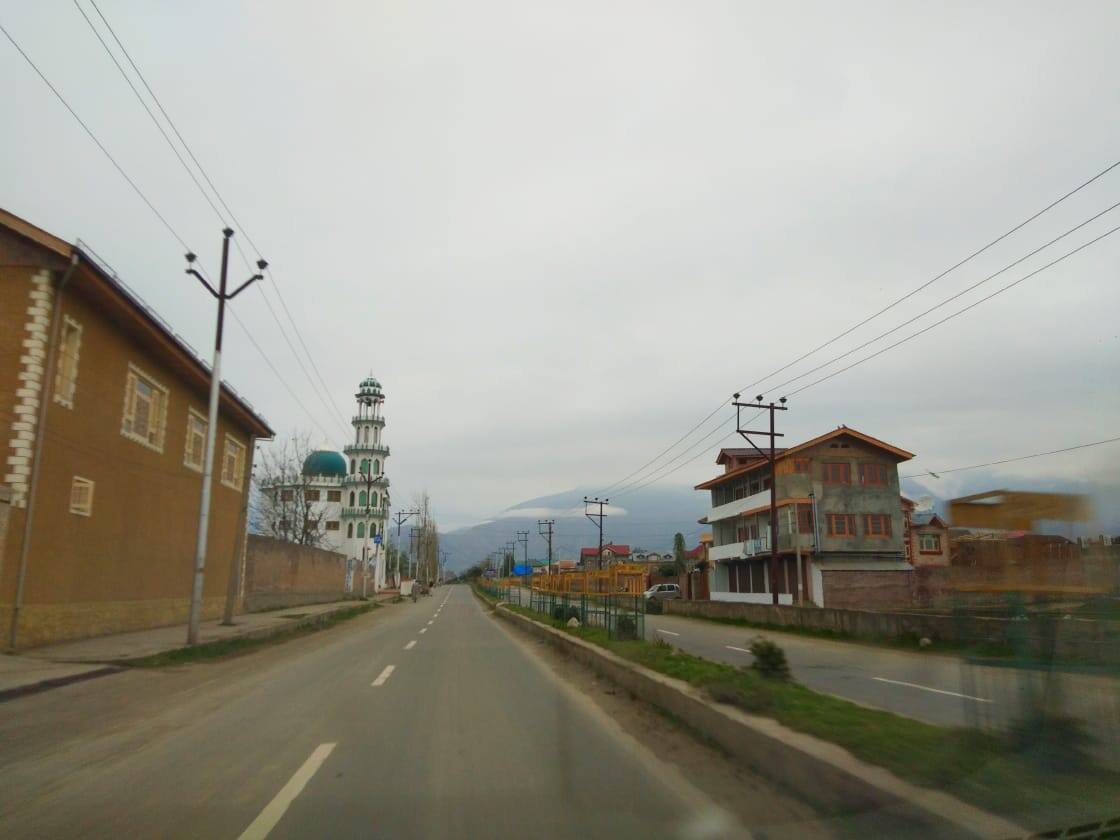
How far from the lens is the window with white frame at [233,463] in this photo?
96.5ft

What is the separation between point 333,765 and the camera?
6.94m

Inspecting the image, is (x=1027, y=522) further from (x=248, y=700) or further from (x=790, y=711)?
(x=248, y=700)

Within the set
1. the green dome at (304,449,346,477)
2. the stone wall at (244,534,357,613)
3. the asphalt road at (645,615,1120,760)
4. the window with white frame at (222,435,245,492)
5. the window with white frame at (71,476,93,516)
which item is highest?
the green dome at (304,449,346,477)

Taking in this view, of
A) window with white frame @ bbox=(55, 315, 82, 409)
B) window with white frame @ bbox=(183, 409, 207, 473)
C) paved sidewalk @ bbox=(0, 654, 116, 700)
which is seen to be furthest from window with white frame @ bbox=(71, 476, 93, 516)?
window with white frame @ bbox=(183, 409, 207, 473)

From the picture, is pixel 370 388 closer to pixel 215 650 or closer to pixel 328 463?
pixel 328 463

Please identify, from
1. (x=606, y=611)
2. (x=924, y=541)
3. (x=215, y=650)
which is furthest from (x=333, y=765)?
(x=924, y=541)

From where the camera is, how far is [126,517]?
20.2 metres

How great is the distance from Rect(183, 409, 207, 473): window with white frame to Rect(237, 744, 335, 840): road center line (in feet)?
64.0

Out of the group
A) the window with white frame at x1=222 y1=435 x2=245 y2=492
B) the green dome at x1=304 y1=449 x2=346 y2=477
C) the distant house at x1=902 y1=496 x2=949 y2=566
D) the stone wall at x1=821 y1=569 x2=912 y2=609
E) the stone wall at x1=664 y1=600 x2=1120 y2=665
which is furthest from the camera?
the green dome at x1=304 y1=449 x2=346 y2=477

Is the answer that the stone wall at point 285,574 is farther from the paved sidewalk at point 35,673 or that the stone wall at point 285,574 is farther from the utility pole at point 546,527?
the utility pole at point 546,527

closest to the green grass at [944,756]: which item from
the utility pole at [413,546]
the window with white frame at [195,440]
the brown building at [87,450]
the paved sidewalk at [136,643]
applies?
the paved sidewalk at [136,643]

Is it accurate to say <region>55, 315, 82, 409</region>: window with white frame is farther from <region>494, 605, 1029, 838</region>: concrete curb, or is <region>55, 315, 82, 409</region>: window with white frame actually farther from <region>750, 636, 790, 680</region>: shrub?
<region>750, 636, 790, 680</region>: shrub

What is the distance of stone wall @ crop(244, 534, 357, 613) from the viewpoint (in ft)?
116

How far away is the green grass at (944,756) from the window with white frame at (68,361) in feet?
48.4
